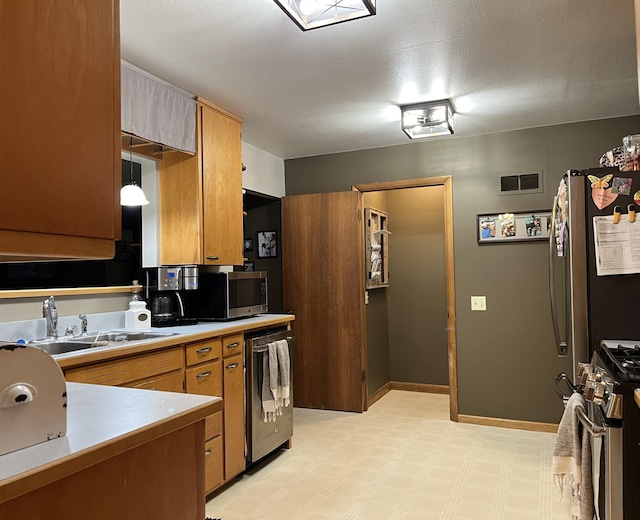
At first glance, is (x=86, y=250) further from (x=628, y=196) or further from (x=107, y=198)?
(x=628, y=196)

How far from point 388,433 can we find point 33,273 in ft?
9.08

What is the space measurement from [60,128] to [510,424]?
13.3 ft

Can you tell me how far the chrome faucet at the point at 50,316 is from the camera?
8.37ft

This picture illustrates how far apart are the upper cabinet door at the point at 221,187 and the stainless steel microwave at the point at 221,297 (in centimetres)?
13

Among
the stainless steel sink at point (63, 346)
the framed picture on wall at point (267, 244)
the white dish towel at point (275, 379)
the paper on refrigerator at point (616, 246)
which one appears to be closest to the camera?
the paper on refrigerator at point (616, 246)

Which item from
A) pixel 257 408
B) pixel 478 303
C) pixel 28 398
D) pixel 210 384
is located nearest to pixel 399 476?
pixel 257 408

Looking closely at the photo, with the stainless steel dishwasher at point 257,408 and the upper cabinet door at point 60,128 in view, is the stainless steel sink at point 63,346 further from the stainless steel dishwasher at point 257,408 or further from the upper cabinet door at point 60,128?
the upper cabinet door at point 60,128

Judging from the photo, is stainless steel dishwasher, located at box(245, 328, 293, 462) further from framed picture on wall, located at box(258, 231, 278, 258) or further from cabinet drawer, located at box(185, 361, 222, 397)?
framed picture on wall, located at box(258, 231, 278, 258)

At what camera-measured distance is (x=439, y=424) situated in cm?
411

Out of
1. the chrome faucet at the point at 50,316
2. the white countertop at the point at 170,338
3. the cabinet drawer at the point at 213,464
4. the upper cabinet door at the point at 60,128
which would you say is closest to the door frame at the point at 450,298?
the white countertop at the point at 170,338

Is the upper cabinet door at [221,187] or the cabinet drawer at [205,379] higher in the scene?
the upper cabinet door at [221,187]

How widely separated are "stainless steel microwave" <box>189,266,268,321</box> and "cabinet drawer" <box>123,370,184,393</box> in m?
0.76

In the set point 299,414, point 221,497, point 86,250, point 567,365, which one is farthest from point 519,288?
point 86,250

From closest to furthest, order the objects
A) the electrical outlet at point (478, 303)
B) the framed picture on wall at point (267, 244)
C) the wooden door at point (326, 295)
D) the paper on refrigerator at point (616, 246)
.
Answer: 1. the paper on refrigerator at point (616, 246)
2. the electrical outlet at point (478, 303)
3. the wooden door at point (326, 295)
4. the framed picture on wall at point (267, 244)
